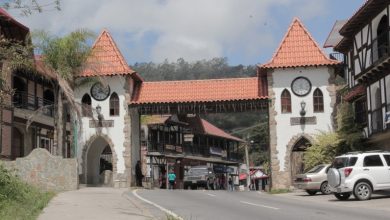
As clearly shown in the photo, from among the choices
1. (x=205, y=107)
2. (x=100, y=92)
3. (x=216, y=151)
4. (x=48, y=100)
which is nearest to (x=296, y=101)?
(x=205, y=107)

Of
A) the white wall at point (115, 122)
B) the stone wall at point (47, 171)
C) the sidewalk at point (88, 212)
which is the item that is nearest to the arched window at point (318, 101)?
the white wall at point (115, 122)

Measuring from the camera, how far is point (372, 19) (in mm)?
28641

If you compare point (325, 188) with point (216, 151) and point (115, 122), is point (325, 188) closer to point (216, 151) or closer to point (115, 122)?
point (115, 122)

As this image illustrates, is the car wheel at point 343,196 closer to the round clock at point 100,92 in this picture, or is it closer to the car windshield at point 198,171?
the round clock at point 100,92

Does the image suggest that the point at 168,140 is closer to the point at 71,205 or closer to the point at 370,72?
the point at 370,72

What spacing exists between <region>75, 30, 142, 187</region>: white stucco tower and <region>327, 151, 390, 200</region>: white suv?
16.9m

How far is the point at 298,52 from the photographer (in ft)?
119

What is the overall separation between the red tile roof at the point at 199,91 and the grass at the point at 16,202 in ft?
52.9

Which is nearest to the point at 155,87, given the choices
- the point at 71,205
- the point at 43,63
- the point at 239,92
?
the point at 239,92

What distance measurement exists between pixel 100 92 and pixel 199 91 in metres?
6.08

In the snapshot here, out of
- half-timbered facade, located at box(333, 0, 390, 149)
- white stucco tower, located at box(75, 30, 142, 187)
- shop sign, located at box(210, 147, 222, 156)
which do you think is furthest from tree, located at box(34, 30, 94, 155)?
shop sign, located at box(210, 147, 222, 156)

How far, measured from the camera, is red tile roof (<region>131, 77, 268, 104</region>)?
120ft

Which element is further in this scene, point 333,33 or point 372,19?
point 333,33

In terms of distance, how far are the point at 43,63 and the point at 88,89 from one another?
626cm
